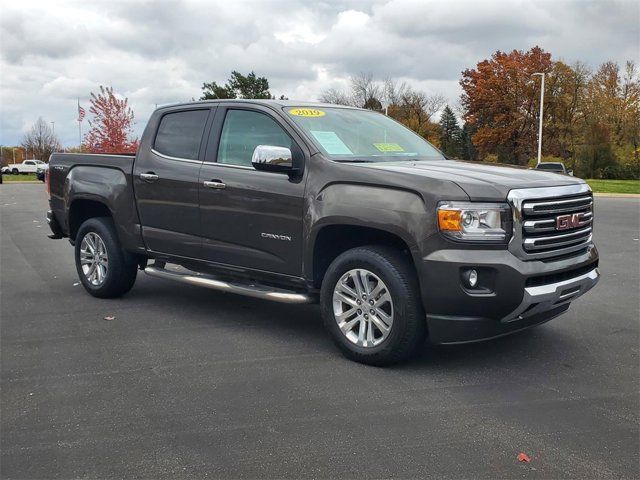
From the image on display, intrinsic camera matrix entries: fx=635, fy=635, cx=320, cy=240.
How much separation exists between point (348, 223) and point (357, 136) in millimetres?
1104

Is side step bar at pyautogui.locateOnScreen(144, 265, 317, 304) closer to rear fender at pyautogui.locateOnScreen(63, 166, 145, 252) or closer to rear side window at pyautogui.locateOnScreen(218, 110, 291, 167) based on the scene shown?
rear fender at pyautogui.locateOnScreen(63, 166, 145, 252)

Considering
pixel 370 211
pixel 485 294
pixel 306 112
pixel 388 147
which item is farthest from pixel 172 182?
pixel 485 294

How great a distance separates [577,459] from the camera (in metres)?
3.11

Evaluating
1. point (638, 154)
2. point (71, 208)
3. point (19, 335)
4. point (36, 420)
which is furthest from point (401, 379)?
point (638, 154)

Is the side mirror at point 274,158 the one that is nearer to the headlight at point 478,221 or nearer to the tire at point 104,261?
the headlight at point 478,221

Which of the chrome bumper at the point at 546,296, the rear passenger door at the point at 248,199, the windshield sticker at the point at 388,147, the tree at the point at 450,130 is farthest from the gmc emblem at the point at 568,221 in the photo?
the tree at the point at 450,130

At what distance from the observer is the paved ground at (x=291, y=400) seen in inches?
122

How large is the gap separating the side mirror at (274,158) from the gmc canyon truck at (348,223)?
10 mm

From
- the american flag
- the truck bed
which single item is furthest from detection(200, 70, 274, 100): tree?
the truck bed

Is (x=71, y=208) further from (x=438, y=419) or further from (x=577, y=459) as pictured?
(x=577, y=459)

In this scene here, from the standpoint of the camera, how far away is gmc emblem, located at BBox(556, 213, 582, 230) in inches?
168

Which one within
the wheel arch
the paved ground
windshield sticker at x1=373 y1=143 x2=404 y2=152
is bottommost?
the paved ground

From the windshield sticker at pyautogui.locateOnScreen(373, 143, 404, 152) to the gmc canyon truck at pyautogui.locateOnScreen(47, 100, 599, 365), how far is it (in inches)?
0.8

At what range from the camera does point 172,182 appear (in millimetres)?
5703
